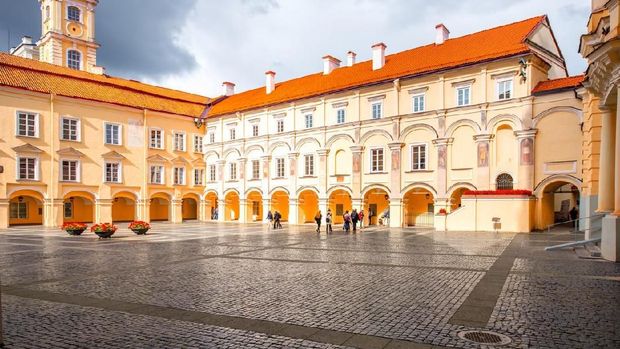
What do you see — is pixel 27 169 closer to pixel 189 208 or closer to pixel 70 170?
pixel 70 170

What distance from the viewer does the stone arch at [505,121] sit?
1160 inches

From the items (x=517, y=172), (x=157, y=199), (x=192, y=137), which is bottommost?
(x=157, y=199)

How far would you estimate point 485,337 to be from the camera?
6484 millimetres

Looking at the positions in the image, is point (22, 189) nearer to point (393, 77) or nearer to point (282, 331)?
point (393, 77)

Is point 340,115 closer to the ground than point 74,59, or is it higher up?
closer to the ground

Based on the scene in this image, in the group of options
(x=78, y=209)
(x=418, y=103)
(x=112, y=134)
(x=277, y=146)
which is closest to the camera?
(x=418, y=103)

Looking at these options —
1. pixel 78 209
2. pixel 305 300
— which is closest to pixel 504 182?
pixel 305 300

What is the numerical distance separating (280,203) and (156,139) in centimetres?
1441

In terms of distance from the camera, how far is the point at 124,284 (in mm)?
10672

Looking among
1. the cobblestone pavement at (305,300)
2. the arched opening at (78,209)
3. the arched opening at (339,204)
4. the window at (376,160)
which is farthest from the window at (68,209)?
the cobblestone pavement at (305,300)

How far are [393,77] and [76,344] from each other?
31928mm

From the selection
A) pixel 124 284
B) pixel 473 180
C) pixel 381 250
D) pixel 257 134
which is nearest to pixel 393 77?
pixel 473 180

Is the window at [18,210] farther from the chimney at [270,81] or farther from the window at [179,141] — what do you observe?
the chimney at [270,81]

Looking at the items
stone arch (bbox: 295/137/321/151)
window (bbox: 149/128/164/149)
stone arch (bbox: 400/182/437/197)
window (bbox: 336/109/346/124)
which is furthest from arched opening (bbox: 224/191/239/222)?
stone arch (bbox: 400/182/437/197)
